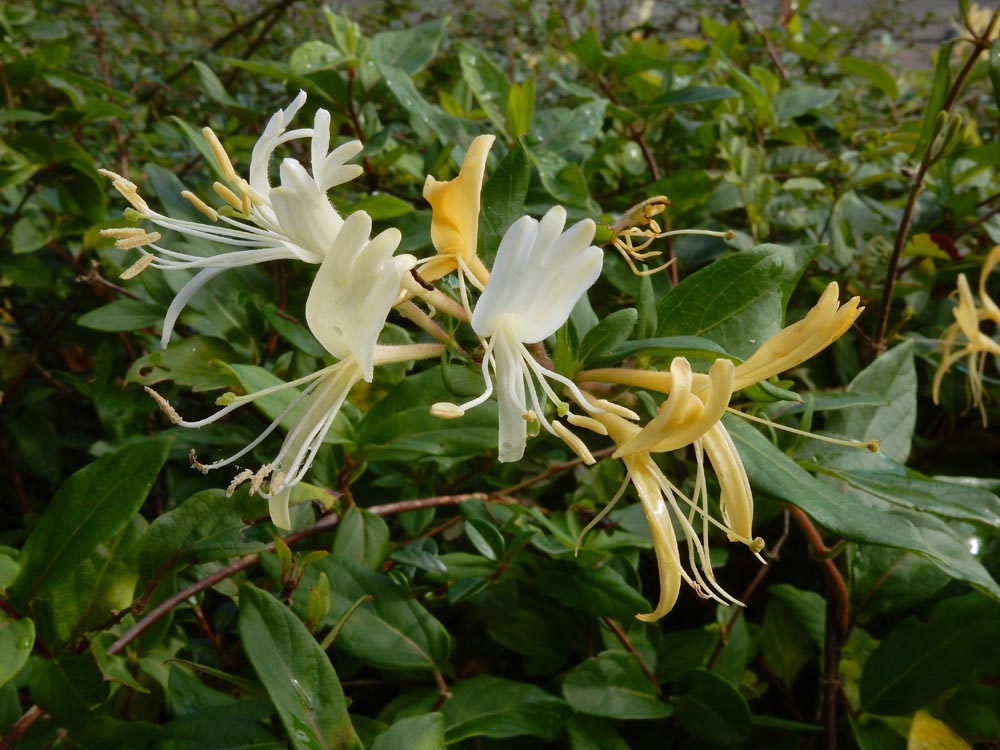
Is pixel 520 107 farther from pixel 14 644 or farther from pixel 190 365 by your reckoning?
pixel 14 644

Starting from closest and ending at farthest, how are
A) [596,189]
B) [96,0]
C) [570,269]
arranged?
1. [570,269]
2. [596,189]
3. [96,0]

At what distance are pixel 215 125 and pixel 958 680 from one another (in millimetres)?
1272

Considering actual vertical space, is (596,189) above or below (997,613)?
above

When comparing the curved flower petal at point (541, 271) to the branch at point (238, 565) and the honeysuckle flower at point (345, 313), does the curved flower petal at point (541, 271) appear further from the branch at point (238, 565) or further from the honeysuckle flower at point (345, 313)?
the branch at point (238, 565)

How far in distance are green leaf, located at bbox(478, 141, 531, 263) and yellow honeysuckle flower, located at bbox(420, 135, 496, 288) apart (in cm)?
4

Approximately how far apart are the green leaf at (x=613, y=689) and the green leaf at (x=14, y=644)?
0.39 m

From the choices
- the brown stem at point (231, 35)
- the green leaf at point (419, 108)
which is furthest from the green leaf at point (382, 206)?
the brown stem at point (231, 35)

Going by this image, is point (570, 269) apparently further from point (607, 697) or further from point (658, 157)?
point (658, 157)

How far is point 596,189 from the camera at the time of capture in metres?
1.16

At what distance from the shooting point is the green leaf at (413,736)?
49 cm

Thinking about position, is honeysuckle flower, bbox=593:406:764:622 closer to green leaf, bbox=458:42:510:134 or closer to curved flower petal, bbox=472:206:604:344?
curved flower petal, bbox=472:206:604:344

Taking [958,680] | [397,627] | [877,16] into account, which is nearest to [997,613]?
[958,680]

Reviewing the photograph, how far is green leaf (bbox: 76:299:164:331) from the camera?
81 cm

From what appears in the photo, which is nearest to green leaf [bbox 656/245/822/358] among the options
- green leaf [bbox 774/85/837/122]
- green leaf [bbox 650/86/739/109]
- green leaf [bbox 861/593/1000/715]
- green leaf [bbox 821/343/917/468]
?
green leaf [bbox 821/343/917/468]
